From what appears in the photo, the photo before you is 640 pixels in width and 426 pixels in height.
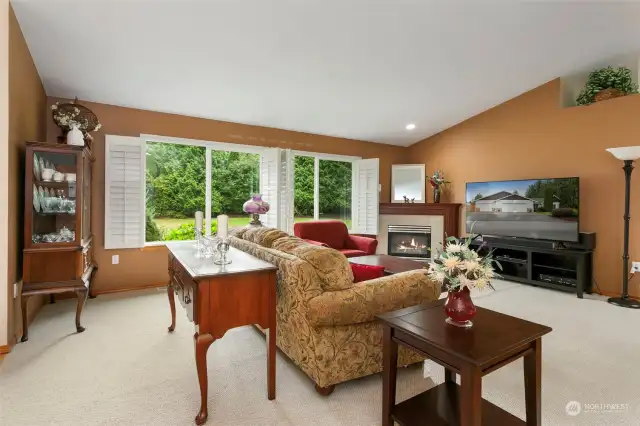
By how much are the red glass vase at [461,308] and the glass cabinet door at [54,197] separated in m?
3.24

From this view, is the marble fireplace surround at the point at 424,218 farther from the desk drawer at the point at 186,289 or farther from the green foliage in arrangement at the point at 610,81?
the desk drawer at the point at 186,289

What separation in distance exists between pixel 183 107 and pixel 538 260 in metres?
5.43

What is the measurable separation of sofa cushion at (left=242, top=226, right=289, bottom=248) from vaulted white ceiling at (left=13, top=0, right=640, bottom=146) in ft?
6.10

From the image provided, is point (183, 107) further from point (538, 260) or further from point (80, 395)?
point (538, 260)

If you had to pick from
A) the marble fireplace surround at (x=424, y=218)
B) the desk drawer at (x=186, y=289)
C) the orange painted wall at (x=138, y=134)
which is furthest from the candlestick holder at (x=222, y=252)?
the marble fireplace surround at (x=424, y=218)

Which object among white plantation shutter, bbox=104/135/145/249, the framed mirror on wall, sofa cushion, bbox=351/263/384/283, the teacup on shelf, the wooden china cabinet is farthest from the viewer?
the framed mirror on wall

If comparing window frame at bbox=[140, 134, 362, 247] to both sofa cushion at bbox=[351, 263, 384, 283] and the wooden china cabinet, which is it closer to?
the wooden china cabinet

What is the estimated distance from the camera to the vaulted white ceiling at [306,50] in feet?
9.30

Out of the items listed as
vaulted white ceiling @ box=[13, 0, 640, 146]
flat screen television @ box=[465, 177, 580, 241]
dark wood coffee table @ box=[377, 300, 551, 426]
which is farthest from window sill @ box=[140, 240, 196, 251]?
flat screen television @ box=[465, 177, 580, 241]

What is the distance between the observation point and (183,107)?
173 inches

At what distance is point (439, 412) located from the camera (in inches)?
66.1

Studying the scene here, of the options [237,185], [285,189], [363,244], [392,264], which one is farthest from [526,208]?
[237,185]

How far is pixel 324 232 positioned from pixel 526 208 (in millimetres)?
3026

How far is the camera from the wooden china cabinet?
9.16ft
